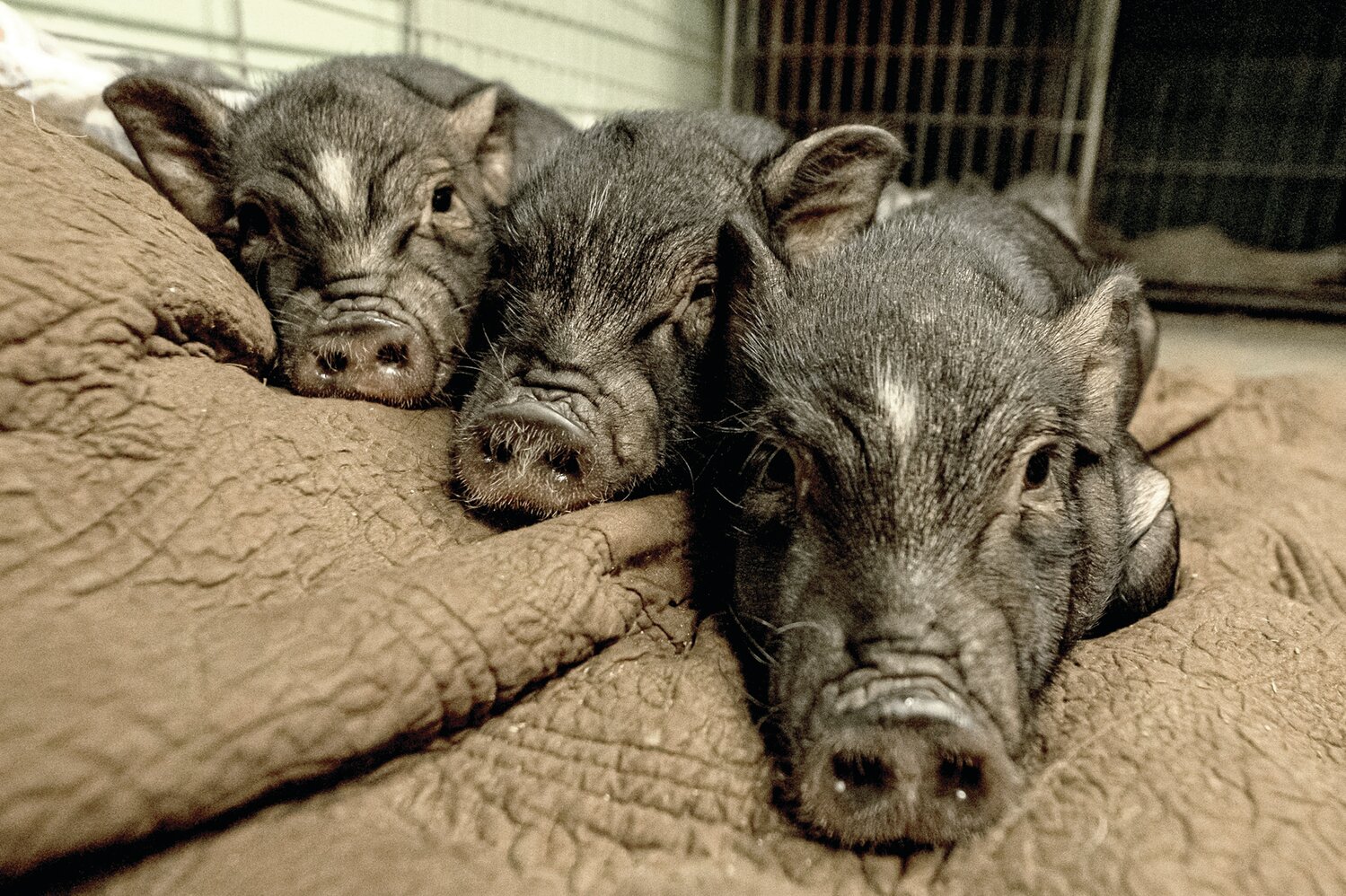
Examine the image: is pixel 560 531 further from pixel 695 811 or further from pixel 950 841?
pixel 950 841

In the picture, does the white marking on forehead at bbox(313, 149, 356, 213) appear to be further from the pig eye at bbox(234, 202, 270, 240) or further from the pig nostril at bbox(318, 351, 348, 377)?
the pig nostril at bbox(318, 351, 348, 377)

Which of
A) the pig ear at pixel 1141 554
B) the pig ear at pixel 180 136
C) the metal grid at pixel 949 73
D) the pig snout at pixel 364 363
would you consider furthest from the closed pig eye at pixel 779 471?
the metal grid at pixel 949 73

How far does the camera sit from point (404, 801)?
149 cm

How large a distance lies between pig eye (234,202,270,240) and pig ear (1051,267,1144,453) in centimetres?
224

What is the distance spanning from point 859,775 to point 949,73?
6.39m

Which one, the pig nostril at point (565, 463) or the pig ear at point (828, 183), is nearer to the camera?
the pig nostril at point (565, 463)

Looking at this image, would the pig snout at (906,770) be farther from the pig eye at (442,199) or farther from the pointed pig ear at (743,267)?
the pig eye at (442,199)

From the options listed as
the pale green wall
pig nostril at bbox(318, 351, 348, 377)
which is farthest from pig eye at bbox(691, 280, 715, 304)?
the pale green wall

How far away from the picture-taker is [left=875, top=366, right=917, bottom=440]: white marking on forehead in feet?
5.61

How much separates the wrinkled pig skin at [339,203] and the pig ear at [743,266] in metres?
0.88

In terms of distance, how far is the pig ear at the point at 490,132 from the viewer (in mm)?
3182

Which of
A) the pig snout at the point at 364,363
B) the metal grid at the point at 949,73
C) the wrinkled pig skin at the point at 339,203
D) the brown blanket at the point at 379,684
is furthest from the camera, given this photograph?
the metal grid at the point at 949,73

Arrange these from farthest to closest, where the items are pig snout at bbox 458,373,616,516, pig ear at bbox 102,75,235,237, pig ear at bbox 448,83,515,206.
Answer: pig ear at bbox 448,83,515,206 → pig ear at bbox 102,75,235,237 → pig snout at bbox 458,373,616,516

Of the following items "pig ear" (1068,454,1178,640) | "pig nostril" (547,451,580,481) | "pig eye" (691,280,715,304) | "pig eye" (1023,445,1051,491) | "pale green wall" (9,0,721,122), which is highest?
"pale green wall" (9,0,721,122)
